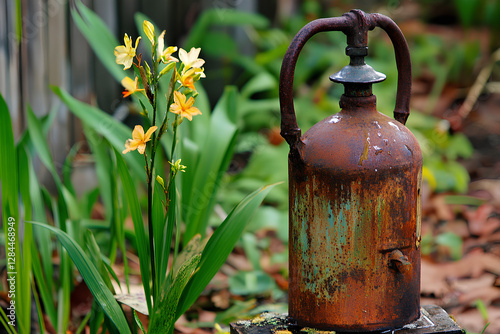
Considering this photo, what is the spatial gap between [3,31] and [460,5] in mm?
3806

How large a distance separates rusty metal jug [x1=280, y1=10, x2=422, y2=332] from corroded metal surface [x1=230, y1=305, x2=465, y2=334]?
3 centimetres

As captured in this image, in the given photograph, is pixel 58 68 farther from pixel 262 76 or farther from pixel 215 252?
pixel 215 252

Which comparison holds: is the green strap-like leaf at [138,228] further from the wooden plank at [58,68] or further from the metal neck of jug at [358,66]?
the wooden plank at [58,68]

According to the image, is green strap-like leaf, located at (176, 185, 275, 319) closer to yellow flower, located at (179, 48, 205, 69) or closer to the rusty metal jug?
the rusty metal jug

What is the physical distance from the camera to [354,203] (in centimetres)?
152

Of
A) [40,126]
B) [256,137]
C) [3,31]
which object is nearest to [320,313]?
[40,126]

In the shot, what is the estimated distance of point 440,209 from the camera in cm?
323

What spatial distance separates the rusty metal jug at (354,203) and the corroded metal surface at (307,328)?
3cm

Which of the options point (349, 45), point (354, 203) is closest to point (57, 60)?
point (349, 45)

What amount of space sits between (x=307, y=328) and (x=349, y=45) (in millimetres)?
733

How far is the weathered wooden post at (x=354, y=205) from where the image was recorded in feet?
4.95

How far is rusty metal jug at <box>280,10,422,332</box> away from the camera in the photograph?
1.51 m

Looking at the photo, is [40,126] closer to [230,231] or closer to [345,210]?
[230,231]

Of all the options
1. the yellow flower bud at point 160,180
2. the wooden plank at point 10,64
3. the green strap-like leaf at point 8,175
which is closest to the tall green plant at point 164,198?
the yellow flower bud at point 160,180
